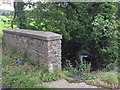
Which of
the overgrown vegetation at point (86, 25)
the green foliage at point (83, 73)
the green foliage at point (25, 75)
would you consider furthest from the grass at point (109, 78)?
the overgrown vegetation at point (86, 25)

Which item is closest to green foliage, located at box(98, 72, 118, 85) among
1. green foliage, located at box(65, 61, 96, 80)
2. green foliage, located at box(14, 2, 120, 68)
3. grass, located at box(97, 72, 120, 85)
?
grass, located at box(97, 72, 120, 85)

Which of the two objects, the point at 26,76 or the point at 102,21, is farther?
the point at 102,21

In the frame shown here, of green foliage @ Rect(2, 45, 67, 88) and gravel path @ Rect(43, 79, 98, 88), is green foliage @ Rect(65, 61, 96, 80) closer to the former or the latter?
green foliage @ Rect(2, 45, 67, 88)

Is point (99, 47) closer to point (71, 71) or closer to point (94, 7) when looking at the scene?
point (94, 7)

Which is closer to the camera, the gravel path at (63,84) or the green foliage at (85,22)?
the gravel path at (63,84)

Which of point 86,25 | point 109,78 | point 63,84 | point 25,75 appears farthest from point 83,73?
point 86,25

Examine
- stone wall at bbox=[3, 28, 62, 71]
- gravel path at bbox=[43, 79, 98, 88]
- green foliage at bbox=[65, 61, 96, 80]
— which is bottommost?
gravel path at bbox=[43, 79, 98, 88]

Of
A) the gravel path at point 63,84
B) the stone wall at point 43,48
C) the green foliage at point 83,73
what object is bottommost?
the gravel path at point 63,84

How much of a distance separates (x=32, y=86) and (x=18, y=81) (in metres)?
0.34

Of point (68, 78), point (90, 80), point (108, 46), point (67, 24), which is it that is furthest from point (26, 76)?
point (108, 46)

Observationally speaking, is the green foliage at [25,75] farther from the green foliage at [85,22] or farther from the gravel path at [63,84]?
the green foliage at [85,22]

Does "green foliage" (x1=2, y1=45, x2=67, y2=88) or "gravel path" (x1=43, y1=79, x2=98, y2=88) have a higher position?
"green foliage" (x1=2, y1=45, x2=67, y2=88)

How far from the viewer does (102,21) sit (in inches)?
266

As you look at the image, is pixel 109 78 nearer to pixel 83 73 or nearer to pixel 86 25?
pixel 83 73
